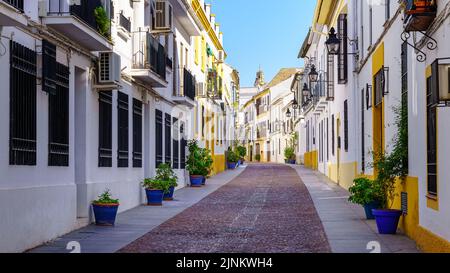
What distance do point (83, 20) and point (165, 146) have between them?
34.4 feet

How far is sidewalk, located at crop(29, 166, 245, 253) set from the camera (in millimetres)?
10422

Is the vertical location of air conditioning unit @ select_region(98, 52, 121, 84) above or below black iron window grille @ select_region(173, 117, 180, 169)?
above

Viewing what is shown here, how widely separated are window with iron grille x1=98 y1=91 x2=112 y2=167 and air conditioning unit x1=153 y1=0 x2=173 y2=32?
471cm

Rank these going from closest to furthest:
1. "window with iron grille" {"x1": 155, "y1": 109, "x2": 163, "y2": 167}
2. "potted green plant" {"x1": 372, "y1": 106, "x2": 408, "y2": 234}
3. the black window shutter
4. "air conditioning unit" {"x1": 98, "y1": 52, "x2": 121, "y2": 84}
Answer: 1. the black window shutter
2. "potted green plant" {"x1": 372, "y1": 106, "x2": 408, "y2": 234}
3. "air conditioning unit" {"x1": 98, "y1": 52, "x2": 121, "y2": 84}
4. "window with iron grille" {"x1": 155, "y1": 109, "x2": 163, "y2": 167}

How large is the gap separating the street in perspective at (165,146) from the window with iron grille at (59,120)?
0.12ft

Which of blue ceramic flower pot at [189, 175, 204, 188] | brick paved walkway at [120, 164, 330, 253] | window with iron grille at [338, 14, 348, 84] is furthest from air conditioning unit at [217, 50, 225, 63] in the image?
brick paved walkway at [120, 164, 330, 253]

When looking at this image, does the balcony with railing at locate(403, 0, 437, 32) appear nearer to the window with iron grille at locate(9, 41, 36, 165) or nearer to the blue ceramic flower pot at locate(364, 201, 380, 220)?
the blue ceramic flower pot at locate(364, 201, 380, 220)

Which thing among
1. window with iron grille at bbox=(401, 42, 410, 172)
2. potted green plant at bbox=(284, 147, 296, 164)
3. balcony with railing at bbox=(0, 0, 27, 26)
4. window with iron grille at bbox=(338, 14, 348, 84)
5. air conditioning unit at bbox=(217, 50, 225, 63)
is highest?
air conditioning unit at bbox=(217, 50, 225, 63)

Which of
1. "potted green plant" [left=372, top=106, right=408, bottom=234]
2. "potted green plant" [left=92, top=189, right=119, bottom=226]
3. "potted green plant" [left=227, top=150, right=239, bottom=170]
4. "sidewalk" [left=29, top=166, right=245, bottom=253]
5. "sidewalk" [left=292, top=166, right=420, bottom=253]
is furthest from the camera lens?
"potted green plant" [left=227, top=150, right=239, bottom=170]

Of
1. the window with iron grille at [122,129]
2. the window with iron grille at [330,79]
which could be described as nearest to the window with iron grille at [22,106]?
the window with iron grille at [122,129]

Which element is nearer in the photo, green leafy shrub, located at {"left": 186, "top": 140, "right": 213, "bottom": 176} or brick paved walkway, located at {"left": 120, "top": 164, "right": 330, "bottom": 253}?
brick paved walkway, located at {"left": 120, "top": 164, "right": 330, "bottom": 253}

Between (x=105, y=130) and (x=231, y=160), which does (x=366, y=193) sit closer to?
(x=105, y=130)

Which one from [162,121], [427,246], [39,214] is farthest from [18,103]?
[162,121]

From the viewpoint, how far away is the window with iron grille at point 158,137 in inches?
808
